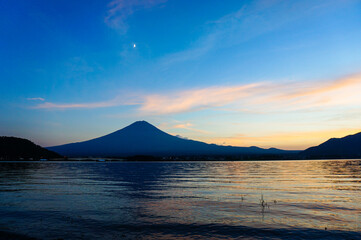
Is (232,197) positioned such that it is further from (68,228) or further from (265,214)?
(68,228)

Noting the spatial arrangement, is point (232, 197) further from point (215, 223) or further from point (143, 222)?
point (143, 222)

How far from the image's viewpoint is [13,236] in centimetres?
1334

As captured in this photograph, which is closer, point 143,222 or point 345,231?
point 345,231

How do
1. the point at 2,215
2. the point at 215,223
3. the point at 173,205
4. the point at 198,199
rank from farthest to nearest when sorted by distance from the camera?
1. the point at 198,199
2. the point at 173,205
3. the point at 2,215
4. the point at 215,223

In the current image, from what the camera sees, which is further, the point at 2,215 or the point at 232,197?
the point at 232,197

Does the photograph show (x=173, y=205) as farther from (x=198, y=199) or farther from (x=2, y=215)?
(x=2, y=215)

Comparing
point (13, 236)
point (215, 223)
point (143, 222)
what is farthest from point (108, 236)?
point (215, 223)

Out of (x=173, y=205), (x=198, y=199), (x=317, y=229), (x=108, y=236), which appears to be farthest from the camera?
(x=198, y=199)

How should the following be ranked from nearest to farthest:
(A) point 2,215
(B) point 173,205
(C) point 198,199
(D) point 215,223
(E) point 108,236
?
(E) point 108,236
(D) point 215,223
(A) point 2,215
(B) point 173,205
(C) point 198,199

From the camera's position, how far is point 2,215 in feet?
58.7

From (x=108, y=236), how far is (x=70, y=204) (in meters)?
9.99

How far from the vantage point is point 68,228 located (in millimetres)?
14766

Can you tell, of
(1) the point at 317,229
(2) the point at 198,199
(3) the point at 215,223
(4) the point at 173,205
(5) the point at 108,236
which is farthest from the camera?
(2) the point at 198,199

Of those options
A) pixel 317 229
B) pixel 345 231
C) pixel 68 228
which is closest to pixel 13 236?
pixel 68 228
